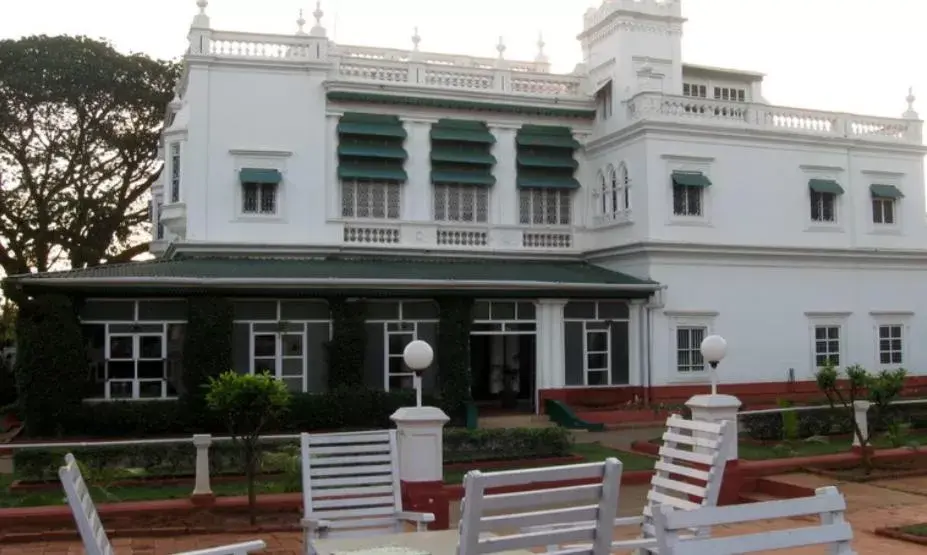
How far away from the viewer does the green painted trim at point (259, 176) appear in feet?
72.2

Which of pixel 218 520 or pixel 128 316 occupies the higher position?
pixel 128 316

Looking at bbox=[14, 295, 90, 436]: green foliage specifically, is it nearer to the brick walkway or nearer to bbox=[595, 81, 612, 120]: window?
the brick walkway

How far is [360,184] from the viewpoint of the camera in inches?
924

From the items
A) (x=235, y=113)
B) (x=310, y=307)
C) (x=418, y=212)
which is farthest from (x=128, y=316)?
(x=418, y=212)

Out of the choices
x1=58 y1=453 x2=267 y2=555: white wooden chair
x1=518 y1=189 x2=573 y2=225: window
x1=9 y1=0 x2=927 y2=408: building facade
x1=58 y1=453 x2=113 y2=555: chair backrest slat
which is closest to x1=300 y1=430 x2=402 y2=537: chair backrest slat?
x1=58 y1=453 x2=267 y2=555: white wooden chair

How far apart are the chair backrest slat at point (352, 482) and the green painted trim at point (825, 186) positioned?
794 inches

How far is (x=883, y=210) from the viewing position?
84.6 ft

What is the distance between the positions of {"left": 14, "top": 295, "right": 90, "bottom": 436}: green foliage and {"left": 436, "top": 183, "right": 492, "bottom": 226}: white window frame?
30.2ft

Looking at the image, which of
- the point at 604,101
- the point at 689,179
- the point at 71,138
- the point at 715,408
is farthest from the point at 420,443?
the point at 71,138

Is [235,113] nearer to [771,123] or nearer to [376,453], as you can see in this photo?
[771,123]

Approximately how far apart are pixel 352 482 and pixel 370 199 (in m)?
17.0

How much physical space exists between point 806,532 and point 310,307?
16708 millimetres

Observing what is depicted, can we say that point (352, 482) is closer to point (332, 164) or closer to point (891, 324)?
point (332, 164)

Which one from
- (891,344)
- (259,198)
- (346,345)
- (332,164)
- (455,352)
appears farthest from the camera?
(891,344)
